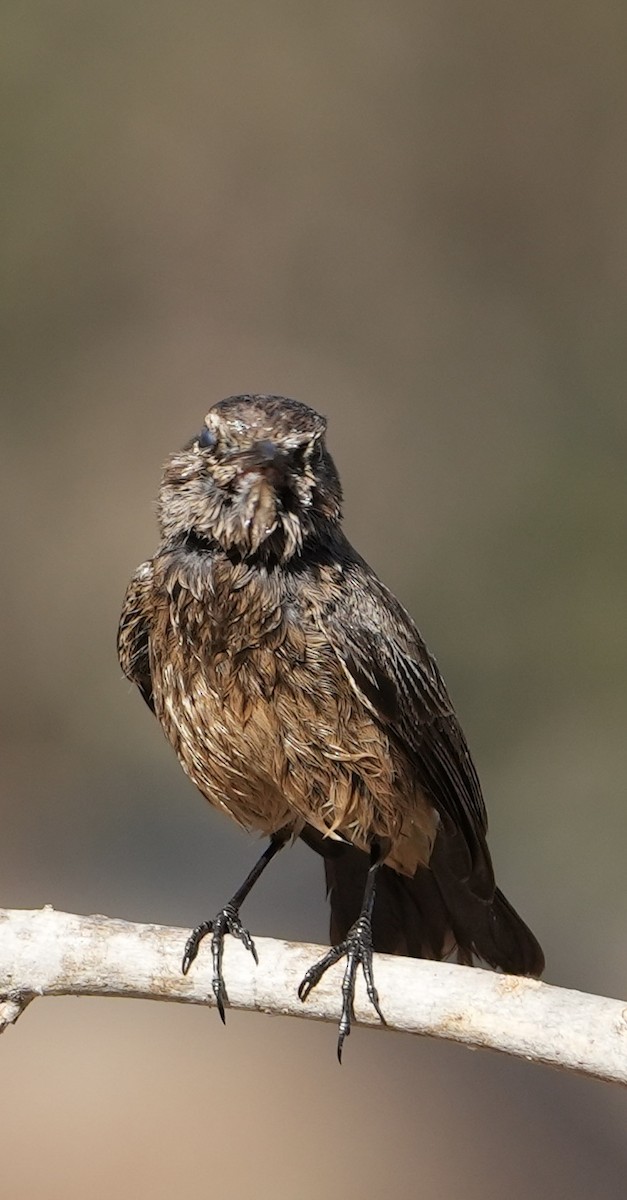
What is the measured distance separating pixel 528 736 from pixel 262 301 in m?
5.36

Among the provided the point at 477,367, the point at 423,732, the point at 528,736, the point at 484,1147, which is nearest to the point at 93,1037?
the point at 484,1147

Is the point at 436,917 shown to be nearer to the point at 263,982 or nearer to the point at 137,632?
the point at 263,982

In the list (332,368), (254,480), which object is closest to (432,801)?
(254,480)

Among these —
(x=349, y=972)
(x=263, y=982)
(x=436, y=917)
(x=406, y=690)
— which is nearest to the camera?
(x=263, y=982)

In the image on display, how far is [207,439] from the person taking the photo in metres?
4.88

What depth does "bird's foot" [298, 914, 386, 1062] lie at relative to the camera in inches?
181

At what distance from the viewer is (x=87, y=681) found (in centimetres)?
1455

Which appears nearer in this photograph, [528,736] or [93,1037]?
[93,1037]

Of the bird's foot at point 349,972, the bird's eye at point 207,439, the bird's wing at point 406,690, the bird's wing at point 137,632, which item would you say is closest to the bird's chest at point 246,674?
the bird's wing at point 406,690

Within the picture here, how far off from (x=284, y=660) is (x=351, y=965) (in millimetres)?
1067

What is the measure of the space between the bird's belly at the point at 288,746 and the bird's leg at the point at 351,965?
32cm

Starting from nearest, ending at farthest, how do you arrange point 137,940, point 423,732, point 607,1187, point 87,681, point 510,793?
point 137,940, point 423,732, point 607,1187, point 510,793, point 87,681

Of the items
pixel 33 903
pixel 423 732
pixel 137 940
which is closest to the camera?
pixel 137 940

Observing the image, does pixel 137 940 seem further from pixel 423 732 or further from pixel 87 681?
pixel 87 681
